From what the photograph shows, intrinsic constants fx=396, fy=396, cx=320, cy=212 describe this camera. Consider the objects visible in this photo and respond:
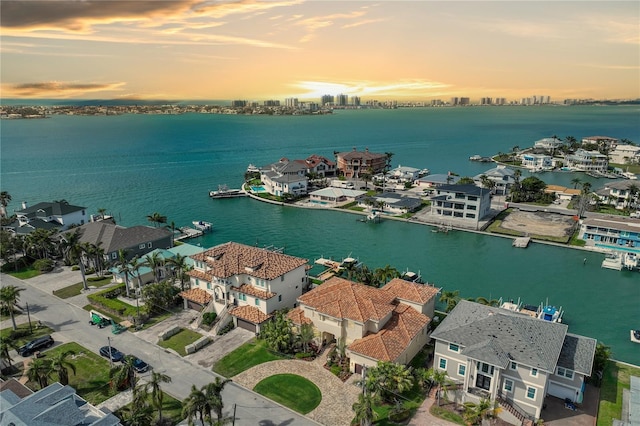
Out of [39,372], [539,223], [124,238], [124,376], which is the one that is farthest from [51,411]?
[539,223]

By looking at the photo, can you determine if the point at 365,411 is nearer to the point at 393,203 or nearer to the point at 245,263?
the point at 245,263

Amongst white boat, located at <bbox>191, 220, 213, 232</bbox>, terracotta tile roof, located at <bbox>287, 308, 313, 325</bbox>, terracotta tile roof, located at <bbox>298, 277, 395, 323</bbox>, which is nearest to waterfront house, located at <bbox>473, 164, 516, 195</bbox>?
white boat, located at <bbox>191, 220, 213, 232</bbox>

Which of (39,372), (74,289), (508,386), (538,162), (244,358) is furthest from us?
(538,162)

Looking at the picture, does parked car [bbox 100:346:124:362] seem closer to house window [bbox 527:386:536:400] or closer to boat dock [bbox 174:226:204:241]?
house window [bbox 527:386:536:400]

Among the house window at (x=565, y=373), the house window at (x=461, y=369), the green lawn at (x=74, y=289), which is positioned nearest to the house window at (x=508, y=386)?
the house window at (x=461, y=369)

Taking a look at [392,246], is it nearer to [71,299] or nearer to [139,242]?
[139,242]

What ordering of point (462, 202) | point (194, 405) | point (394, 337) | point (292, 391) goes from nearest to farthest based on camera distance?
point (194, 405)
point (292, 391)
point (394, 337)
point (462, 202)
